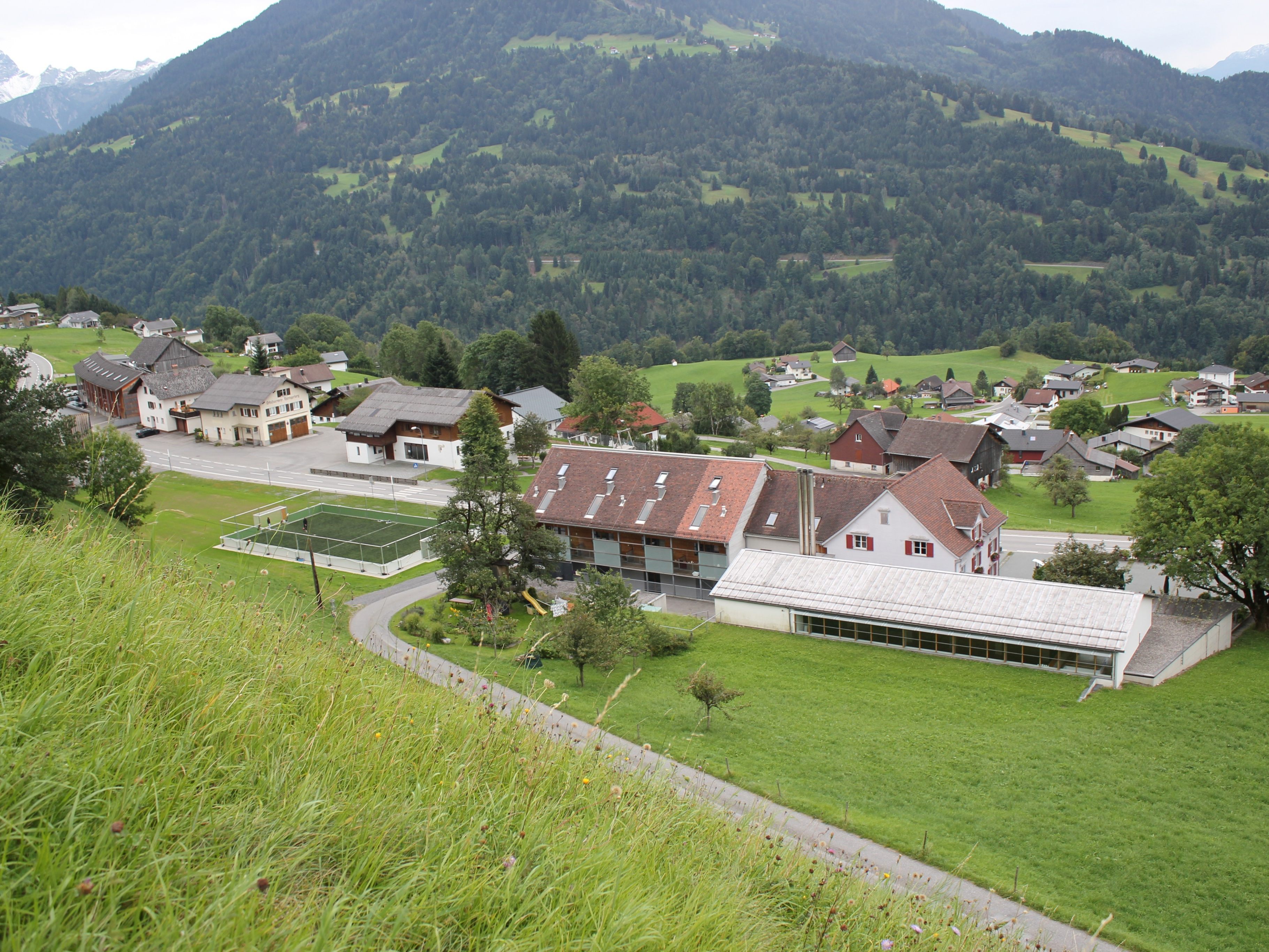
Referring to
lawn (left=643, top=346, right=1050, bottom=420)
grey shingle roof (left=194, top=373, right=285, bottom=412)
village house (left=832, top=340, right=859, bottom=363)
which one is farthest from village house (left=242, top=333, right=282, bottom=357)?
village house (left=832, top=340, right=859, bottom=363)

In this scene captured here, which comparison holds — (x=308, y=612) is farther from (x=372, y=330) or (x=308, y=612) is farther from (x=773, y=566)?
(x=372, y=330)

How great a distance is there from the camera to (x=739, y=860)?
6727 mm

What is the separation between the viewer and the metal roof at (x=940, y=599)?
28984 mm

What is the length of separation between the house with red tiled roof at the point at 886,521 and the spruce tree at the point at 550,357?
4377cm

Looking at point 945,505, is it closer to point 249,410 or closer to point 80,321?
point 249,410

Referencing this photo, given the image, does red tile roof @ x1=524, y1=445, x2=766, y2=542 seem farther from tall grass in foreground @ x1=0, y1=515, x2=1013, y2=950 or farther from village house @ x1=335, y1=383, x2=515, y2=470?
tall grass in foreground @ x1=0, y1=515, x2=1013, y2=950

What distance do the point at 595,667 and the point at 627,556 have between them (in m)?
13.7

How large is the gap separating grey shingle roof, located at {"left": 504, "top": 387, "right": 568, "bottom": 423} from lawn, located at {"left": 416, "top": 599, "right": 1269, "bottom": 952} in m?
45.6

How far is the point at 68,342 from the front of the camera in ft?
367

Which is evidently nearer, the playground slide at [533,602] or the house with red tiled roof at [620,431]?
the playground slide at [533,602]

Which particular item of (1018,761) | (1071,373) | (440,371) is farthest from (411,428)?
(1071,373)

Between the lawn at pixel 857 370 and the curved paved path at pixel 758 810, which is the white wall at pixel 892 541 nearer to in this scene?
the curved paved path at pixel 758 810

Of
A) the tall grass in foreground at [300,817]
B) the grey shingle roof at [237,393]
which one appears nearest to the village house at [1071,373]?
the grey shingle roof at [237,393]

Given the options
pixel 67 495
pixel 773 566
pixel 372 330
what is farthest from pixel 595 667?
pixel 372 330
